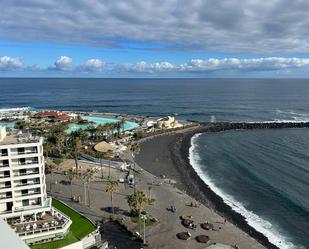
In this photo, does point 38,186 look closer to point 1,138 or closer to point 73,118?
point 1,138

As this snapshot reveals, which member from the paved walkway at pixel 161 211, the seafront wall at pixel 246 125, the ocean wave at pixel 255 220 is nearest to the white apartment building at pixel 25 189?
the paved walkway at pixel 161 211

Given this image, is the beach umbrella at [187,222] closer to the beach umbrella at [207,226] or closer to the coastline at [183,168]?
the beach umbrella at [207,226]

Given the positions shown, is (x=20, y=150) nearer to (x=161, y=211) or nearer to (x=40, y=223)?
(x=40, y=223)

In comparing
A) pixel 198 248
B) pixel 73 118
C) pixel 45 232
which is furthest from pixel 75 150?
pixel 73 118

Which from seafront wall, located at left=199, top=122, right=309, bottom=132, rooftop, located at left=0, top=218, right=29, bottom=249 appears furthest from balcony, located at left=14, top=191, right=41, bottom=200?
seafront wall, located at left=199, top=122, right=309, bottom=132

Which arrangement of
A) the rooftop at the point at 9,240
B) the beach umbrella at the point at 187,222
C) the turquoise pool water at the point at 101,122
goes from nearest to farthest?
the rooftop at the point at 9,240 → the beach umbrella at the point at 187,222 → the turquoise pool water at the point at 101,122

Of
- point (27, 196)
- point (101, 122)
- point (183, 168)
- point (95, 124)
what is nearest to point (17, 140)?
point (27, 196)
